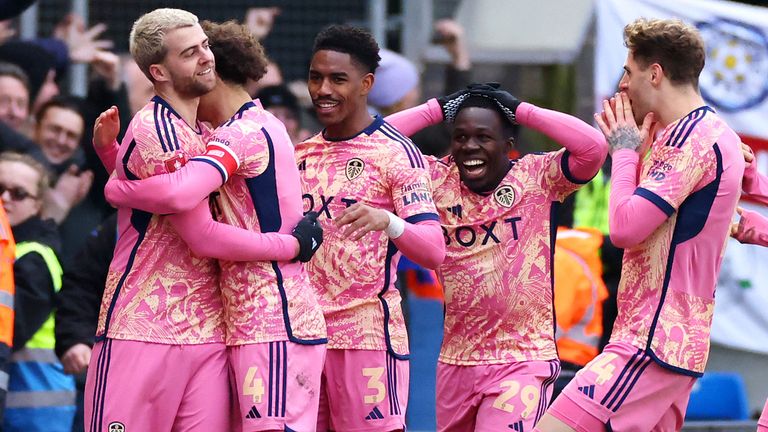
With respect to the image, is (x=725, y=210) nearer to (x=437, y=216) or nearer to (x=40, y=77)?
(x=437, y=216)

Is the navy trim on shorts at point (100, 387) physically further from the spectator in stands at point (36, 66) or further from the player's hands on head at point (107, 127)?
the spectator in stands at point (36, 66)

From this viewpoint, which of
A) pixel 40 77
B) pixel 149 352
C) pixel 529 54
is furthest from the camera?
pixel 529 54

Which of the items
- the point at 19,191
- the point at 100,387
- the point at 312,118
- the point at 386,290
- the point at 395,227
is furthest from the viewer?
the point at 312,118

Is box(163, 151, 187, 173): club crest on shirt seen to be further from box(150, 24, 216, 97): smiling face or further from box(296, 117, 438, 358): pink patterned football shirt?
box(296, 117, 438, 358): pink patterned football shirt

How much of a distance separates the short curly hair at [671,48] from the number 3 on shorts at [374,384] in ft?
5.48

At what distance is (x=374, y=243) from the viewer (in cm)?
614

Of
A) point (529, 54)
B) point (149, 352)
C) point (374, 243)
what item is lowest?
point (149, 352)

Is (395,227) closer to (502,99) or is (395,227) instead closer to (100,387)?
(502,99)

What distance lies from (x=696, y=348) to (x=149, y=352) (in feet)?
6.63

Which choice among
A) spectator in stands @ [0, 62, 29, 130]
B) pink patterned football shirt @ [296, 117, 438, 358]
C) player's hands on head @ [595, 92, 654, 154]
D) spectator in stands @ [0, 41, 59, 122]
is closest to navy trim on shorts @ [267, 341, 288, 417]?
pink patterned football shirt @ [296, 117, 438, 358]

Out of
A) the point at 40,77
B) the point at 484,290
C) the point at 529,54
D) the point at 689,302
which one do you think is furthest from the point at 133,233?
the point at 529,54

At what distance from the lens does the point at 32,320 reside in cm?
732

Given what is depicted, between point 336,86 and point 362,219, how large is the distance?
3.10ft

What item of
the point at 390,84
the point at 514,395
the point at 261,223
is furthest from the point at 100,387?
the point at 390,84
